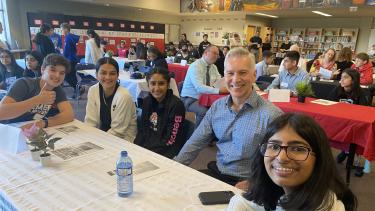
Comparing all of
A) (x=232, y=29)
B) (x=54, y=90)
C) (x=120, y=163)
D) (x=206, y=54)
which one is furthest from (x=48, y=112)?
(x=232, y=29)

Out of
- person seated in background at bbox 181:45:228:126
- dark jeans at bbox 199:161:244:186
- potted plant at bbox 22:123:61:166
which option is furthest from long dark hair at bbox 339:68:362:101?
potted plant at bbox 22:123:61:166

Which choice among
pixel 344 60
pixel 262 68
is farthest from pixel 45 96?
pixel 344 60

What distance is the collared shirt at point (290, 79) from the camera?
3.56 metres

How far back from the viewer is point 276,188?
0.94m

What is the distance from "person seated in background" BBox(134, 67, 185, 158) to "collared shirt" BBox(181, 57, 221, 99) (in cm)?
126

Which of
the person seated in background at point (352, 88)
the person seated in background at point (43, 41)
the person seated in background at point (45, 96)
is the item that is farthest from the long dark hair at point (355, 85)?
the person seated in background at point (43, 41)

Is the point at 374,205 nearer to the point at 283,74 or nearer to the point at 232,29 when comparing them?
the point at 283,74

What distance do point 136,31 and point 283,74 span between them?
8884 millimetres

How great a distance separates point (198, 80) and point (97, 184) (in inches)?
94.8

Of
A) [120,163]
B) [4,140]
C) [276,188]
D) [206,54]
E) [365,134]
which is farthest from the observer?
[206,54]

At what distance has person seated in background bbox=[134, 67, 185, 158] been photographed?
2039 millimetres

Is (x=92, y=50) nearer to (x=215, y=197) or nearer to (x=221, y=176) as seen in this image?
(x=221, y=176)

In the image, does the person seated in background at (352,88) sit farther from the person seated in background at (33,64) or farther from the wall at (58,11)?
the wall at (58,11)

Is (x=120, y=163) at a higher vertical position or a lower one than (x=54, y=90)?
lower
